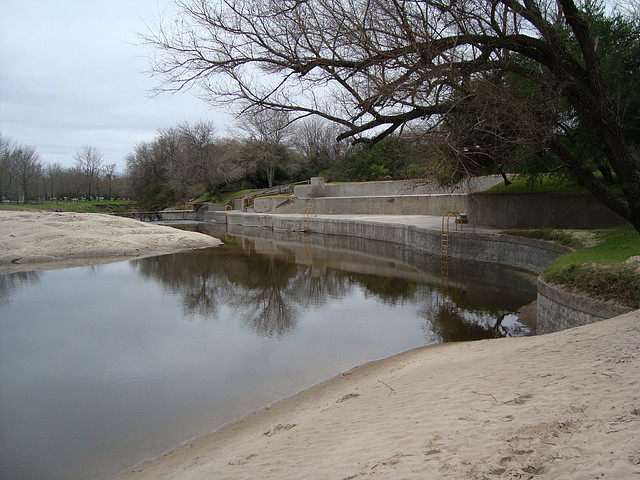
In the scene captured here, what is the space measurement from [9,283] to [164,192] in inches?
2049

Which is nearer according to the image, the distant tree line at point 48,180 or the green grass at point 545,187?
the green grass at point 545,187

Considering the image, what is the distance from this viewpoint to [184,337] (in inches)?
420

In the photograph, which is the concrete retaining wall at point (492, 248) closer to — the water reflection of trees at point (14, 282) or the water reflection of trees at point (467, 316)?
the water reflection of trees at point (467, 316)

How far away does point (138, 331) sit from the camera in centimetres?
1115

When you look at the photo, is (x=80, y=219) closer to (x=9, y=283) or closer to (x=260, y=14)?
(x=9, y=283)

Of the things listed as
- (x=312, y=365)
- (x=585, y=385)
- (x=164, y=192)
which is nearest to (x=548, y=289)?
(x=312, y=365)

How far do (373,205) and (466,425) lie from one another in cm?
3136

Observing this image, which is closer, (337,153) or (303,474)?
(303,474)

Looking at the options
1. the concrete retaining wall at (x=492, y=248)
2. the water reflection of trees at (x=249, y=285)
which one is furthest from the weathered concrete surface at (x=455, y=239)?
the water reflection of trees at (x=249, y=285)

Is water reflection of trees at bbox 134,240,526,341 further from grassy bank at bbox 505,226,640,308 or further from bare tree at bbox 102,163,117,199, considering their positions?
bare tree at bbox 102,163,117,199

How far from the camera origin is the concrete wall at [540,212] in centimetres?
1669

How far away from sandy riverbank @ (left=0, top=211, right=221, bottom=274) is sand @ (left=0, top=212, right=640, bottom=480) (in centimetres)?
1807

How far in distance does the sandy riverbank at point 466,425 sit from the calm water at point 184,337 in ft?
3.52

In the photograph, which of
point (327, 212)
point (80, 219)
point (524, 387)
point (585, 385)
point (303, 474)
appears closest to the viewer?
point (303, 474)
